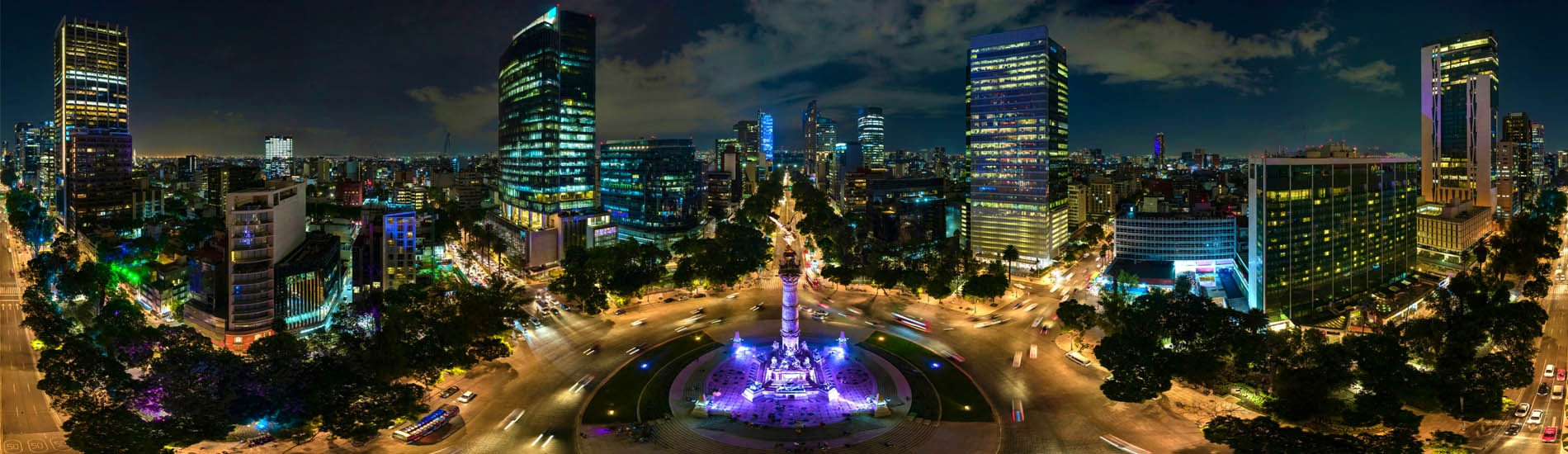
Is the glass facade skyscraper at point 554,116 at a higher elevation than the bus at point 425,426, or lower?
higher

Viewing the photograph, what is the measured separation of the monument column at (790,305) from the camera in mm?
52812

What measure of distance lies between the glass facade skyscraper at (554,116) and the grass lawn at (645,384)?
159ft

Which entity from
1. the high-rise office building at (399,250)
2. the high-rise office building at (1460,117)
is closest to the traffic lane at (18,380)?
the high-rise office building at (399,250)

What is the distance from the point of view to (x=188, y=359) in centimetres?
4159

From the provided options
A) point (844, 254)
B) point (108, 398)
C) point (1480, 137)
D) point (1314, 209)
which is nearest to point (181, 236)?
point (108, 398)

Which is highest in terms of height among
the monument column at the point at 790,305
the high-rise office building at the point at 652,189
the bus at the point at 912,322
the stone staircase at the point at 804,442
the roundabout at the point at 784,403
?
the high-rise office building at the point at 652,189

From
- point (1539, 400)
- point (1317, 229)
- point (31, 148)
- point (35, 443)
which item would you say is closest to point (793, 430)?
point (35, 443)

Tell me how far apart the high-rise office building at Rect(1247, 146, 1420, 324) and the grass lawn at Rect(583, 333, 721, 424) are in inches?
2164

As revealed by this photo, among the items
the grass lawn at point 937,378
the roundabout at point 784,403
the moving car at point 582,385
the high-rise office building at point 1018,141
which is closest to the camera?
the roundabout at point 784,403

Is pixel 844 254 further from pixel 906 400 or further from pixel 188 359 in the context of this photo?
pixel 188 359

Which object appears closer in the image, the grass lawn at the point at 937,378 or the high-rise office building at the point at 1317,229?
the grass lawn at the point at 937,378

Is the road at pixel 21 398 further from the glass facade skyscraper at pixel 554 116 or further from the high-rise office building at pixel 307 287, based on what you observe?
the glass facade skyscraper at pixel 554 116

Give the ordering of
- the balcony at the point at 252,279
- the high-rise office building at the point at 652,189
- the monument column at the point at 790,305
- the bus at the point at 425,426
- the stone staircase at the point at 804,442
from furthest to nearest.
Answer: the high-rise office building at the point at 652,189 < the balcony at the point at 252,279 < the monument column at the point at 790,305 < the bus at the point at 425,426 < the stone staircase at the point at 804,442

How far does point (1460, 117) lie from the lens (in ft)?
387
